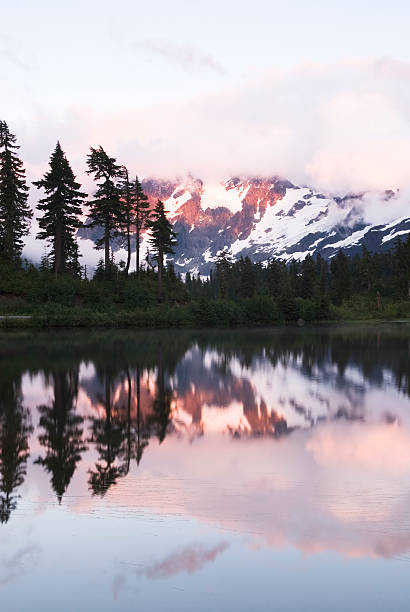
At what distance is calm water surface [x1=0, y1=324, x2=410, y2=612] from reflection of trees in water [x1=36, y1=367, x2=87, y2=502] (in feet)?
0.18

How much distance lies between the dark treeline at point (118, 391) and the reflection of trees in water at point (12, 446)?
0.02m

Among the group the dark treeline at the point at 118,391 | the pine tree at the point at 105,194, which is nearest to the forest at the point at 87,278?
the pine tree at the point at 105,194

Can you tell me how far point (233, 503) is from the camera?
30.6ft

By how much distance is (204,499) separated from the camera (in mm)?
9555

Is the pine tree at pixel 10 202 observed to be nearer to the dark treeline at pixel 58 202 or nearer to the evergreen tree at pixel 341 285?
the dark treeline at pixel 58 202

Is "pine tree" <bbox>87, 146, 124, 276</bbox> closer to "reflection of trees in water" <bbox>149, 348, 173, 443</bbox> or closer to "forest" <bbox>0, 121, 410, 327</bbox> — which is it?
"forest" <bbox>0, 121, 410, 327</bbox>

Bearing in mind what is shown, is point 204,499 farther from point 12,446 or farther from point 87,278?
point 87,278

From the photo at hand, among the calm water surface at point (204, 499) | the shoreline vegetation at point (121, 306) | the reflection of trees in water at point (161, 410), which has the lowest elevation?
the calm water surface at point (204, 499)

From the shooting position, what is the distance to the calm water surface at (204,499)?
6.78m

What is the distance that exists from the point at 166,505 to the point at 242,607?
3084 millimetres

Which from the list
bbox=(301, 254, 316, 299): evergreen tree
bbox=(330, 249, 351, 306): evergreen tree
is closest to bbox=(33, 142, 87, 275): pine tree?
bbox=(301, 254, 316, 299): evergreen tree

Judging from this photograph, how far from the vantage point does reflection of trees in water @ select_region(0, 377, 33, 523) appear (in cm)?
964

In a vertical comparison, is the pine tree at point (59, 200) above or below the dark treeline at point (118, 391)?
above

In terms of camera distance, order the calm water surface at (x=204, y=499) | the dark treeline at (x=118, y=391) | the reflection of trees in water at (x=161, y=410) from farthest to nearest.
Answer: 1. the reflection of trees in water at (x=161, y=410)
2. the dark treeline at (x=118, y=391)
3. the calm water surface at (x=204, y=499)
